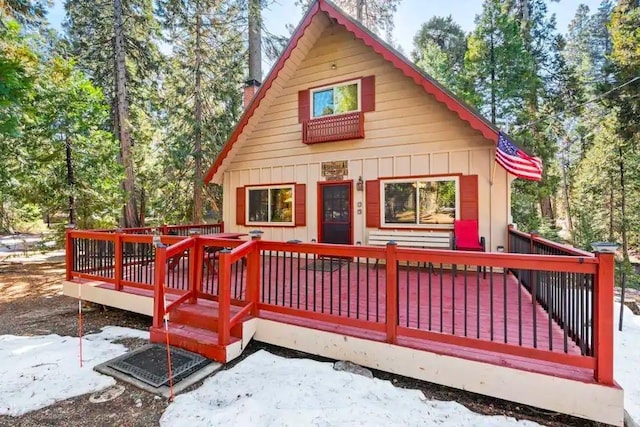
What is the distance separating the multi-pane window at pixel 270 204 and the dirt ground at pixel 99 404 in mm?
4017

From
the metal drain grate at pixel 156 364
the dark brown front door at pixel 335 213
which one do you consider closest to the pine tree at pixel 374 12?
the dark brown front door at pixel 335 213

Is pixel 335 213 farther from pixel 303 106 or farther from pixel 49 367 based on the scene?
pixel 49 367

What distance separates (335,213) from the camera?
790 centimetres

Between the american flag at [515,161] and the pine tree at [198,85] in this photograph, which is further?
the pine tree at [198,85]

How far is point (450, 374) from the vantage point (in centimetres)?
295

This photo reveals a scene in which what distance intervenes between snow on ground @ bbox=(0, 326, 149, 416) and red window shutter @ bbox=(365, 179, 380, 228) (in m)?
4.88

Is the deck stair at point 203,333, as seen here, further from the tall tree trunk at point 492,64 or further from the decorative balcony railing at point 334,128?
the tall tree trunk at point 492,64

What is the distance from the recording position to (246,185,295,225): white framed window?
27.9ft

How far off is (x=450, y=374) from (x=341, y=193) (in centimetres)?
530

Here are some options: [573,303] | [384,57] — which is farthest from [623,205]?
[573,303]

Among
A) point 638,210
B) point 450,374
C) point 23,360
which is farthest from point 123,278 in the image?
point 638,210

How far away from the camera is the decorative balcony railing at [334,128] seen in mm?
7430

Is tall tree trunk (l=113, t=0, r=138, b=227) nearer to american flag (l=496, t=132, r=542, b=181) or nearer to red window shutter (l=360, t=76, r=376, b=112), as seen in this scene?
red window shutter (l=360, t=76, r=376, b=112)

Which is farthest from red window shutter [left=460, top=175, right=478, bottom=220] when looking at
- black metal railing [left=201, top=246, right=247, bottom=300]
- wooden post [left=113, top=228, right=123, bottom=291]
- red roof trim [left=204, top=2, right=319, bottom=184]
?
wooden post [left=113, top=228, right=123, bottom=291]
